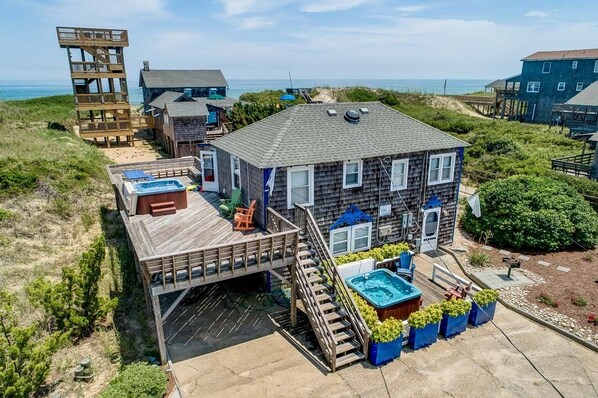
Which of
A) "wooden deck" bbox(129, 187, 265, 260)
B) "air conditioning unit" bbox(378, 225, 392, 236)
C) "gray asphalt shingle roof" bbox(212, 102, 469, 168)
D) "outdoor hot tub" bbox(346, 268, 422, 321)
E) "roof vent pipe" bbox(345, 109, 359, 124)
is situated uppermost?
"roof vent pipe" bbox(345, 109, 359, 124)

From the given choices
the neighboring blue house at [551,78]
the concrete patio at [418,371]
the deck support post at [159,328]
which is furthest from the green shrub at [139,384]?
the neighboring blue house at [551,78]

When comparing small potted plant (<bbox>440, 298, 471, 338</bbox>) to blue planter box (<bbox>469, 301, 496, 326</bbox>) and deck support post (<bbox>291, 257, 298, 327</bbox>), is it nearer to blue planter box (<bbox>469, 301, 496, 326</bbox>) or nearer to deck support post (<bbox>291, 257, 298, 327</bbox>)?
blue planter box (<bbox>469, 301, 496, 326</bbox>)

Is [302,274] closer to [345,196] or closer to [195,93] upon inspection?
[345,196]

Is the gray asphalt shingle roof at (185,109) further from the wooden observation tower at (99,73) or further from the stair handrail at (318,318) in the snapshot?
the stair handrail at (318,318)

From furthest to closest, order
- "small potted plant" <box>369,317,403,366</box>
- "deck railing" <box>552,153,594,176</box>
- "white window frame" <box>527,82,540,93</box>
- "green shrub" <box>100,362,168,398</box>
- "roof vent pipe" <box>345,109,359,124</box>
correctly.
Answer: "white window frame" <box>527,82,540,93</box> < "deck railing" <box>552,153,594,176</box> < "roof vent pipe" <box>345,109,359,124</box> < "small potted plant" <box>369,317,403,366</box> < "green shrub" <box>100,362,168,398</box>

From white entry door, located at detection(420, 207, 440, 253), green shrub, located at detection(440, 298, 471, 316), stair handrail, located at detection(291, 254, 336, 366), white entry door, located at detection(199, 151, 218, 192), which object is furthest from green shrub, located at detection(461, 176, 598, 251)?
white entry door, located at detection(199, 151, 218, 192)

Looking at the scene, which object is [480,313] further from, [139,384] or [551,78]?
[551,78]
